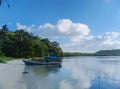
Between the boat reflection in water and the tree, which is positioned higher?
the tree

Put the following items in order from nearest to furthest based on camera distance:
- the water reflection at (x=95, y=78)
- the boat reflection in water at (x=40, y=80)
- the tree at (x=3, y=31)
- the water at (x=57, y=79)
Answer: the boat reflection in water at (x=40, y=80) → the water at (x=57, y=79) → the water reflection at (x=95, y=78) → the tree at (x=3, y=31)

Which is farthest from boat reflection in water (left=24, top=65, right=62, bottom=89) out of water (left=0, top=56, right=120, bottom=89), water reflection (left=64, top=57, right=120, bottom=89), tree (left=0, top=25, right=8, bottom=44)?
tree (left=0, top=25, right=8, bottom=44)

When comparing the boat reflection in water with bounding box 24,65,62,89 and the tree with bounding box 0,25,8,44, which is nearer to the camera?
the boat reflection in water with bounding box 24,65,62,89

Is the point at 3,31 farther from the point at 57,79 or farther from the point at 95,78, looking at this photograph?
the point at 57,79

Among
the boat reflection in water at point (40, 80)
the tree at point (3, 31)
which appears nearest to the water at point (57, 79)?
the boat reflection in water at point (40, 80)

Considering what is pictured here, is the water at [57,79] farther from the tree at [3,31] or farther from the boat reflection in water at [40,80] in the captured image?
the tree at [3,31]

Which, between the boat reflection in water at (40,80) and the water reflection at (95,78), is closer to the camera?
the boat reflection in water at (40,80)

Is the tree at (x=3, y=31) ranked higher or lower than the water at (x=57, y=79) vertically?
higher

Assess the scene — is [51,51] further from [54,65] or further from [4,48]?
[54,65]

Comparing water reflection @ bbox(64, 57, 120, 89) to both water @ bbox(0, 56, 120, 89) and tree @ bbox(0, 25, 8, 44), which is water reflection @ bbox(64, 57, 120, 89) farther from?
tree @ bbox(0, 25, 8, 44)

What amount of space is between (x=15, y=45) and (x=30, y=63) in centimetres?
3139

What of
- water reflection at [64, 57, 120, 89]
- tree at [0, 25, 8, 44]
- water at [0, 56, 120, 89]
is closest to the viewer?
water at [0, 56, 120, 89]

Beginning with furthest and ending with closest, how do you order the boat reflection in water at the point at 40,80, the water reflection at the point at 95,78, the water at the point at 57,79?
the water reflection at the point at 95,78 < the water at the point at 57,79 < the boat reflection in water at the point at 40,80

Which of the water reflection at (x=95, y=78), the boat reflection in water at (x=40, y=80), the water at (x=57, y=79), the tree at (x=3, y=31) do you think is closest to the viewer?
the boat reflection in water at (x=40, y=80)
